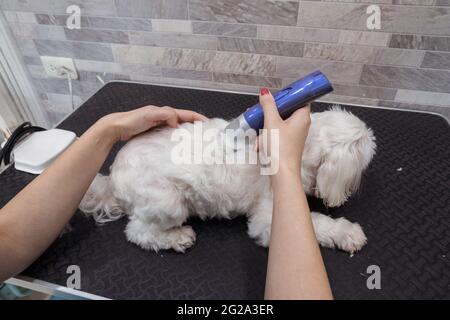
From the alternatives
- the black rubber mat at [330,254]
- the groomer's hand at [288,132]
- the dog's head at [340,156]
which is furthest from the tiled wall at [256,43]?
the groomer's hand at [288,132]

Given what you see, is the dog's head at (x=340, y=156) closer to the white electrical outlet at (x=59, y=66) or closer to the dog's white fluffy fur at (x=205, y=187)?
the dog's white fluffy fur at (x=205, y=187)

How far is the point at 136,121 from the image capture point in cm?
82

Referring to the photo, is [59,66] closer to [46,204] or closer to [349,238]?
[46,204]

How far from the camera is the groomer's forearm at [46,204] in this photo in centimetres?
64

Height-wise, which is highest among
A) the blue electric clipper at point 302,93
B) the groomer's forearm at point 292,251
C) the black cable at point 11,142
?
the blue electric clipper at point 302,93

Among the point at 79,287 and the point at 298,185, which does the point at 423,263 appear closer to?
the point at 298,185

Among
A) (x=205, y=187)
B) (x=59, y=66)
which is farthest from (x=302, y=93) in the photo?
(x=59, y=66)

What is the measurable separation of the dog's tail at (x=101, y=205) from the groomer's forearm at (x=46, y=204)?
0.09 m

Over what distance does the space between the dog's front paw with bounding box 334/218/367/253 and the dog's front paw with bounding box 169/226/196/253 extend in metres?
0.40

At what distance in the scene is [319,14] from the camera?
108 cm

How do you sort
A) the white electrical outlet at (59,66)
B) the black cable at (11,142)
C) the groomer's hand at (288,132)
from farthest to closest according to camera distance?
the white electrical outlet at (59,66)
the black cable at (11,142)
the groomer's hand at (288,132)

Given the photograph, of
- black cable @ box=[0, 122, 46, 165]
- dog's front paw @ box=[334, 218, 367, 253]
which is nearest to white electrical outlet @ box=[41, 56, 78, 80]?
black cable @ box=[0, 122, 46, 165]
